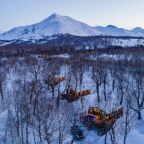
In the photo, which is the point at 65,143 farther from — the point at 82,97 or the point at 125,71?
the point at 125,71

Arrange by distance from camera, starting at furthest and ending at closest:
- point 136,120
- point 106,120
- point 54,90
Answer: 1. point 54,90
2. point 136,120
3. point 106,120

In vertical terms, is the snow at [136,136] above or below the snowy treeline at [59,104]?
below

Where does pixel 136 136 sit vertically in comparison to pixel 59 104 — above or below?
below

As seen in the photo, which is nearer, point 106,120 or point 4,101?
point 106,120

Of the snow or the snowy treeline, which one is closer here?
the snow

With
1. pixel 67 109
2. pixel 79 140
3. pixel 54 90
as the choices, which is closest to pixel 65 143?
pixel 79 140

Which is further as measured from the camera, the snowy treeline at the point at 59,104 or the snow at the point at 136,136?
the snowy treeline at the point at 59,104

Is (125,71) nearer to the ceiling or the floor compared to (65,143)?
nearer to the ceiling

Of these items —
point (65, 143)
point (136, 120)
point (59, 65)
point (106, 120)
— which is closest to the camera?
point (65, 143)

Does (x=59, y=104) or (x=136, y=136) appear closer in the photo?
(x=136, y=136)

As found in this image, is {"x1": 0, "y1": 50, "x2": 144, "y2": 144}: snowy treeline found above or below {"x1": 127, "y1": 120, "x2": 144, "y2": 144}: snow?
above
